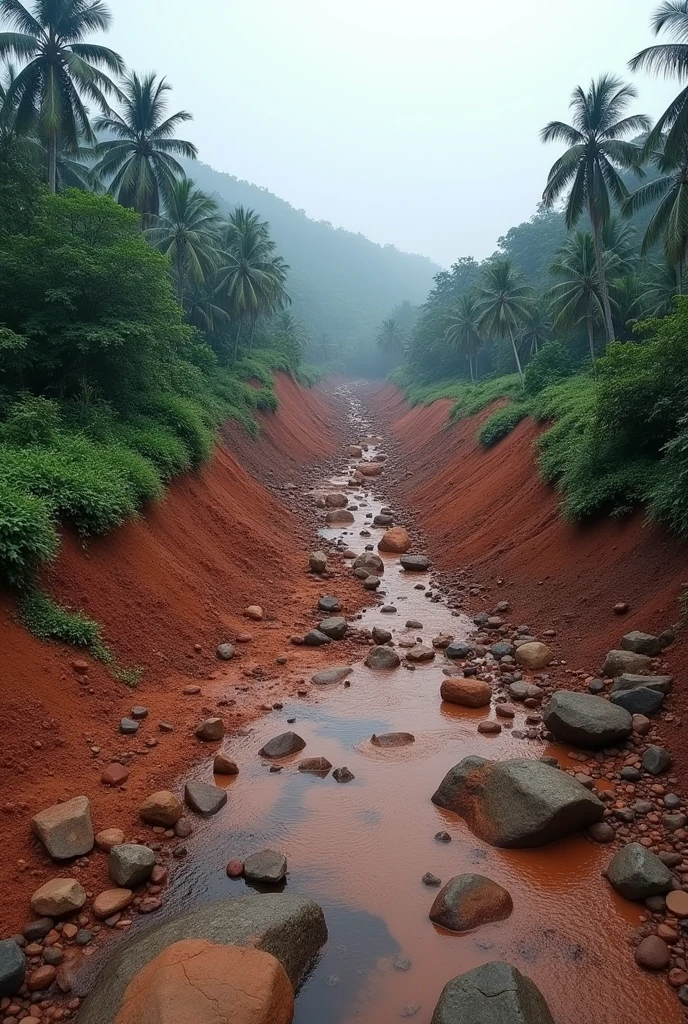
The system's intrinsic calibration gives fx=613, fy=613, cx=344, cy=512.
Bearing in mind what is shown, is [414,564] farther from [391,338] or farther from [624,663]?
[391,338]

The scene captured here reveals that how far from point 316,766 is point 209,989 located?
12.1ft

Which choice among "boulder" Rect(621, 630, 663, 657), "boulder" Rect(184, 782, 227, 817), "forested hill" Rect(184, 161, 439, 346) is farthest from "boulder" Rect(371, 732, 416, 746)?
"forested hill" Rect(184, 161, 439, 346)

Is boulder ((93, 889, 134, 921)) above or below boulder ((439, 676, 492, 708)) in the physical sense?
below

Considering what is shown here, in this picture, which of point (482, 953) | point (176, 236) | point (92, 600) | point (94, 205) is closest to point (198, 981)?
point (482, 953)

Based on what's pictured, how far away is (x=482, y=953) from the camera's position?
505cm

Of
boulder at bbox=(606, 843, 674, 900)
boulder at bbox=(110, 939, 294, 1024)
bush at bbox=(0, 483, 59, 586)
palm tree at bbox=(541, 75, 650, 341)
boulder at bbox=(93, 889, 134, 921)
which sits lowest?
boulder at bbox=(93, 889, 134, 921)

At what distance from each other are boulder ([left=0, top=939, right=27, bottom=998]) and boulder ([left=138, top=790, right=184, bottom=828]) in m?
1.77

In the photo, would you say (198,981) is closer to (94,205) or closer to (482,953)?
(482,953)

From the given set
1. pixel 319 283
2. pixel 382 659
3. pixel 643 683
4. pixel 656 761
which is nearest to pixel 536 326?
pixel 382 659

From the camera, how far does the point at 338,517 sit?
69.3 feet

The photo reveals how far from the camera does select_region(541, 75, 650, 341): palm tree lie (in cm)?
2620

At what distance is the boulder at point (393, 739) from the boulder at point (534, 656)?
274 cm

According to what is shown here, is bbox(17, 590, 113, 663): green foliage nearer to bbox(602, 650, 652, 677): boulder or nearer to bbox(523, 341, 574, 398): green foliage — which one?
bbox(602, 650, 652, 677): boulder

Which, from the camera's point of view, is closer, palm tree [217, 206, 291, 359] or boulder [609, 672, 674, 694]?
boulder [609, 672, 674, 694]
